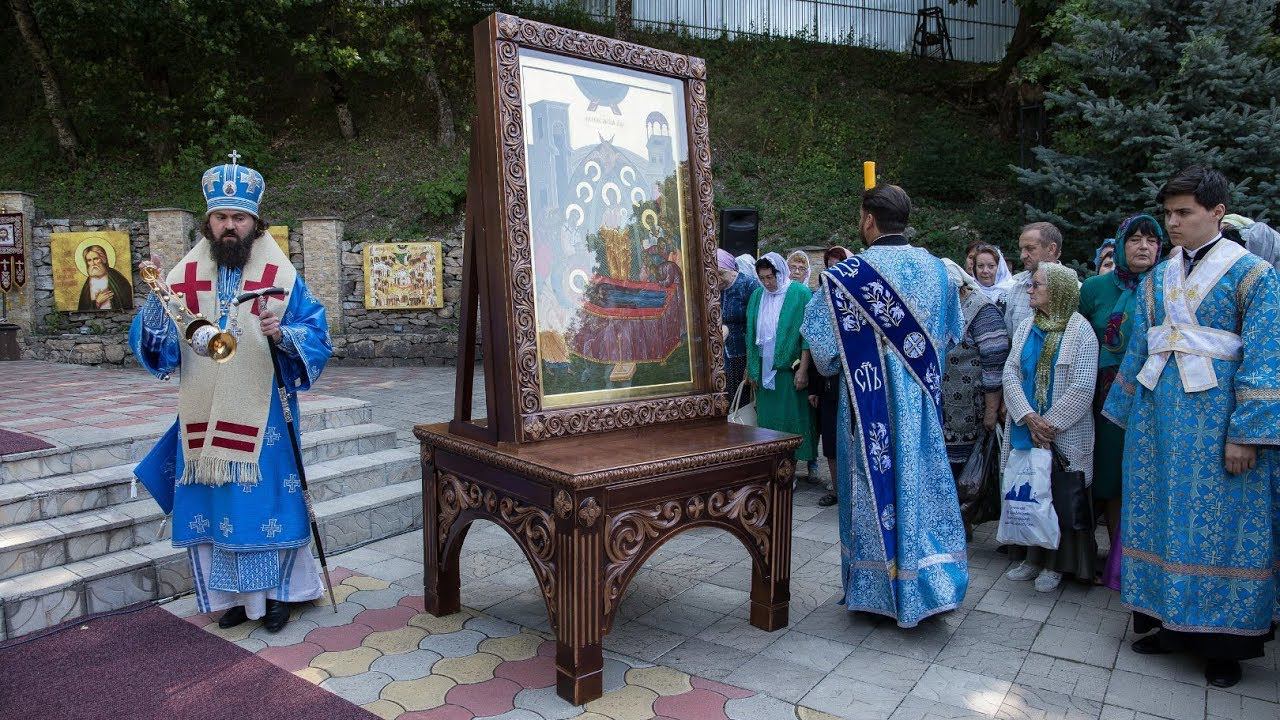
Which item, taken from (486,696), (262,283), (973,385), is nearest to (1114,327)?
(973,385)

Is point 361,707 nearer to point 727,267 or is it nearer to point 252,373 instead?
point 252,373

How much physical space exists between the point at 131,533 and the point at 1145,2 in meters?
9.33

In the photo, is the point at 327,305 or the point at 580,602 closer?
the point at 580,602

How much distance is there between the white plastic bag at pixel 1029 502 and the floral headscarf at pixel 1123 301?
0.64 meters

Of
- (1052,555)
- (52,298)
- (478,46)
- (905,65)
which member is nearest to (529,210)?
(478,46)

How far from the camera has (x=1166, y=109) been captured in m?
7.98

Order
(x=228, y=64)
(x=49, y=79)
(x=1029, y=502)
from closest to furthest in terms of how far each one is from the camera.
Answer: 1. (x=1029, y=502)
2. (x=49, y=79)
3. (x=228, y=64)

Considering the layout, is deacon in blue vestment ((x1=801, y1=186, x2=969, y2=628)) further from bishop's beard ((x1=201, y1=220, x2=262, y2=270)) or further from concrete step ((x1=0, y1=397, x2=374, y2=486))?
concrete step ((x1=0, y1=397, x2=374, y2=486))

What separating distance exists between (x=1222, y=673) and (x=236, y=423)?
404cm

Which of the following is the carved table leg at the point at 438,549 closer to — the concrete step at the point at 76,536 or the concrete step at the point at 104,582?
the concrete step at the point at 104,582

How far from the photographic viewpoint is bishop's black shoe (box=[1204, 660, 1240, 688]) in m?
3.06

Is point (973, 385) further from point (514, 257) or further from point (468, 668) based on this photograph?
point (468, 668)

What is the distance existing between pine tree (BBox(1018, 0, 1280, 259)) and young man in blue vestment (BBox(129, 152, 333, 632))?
7.50m

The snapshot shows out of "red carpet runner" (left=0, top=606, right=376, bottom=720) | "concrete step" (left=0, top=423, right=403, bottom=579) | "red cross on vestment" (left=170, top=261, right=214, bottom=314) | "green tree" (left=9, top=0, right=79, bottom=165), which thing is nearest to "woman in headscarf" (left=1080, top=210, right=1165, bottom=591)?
"red carpet runner" (left=0, top=606, right=376, bottom=720)
